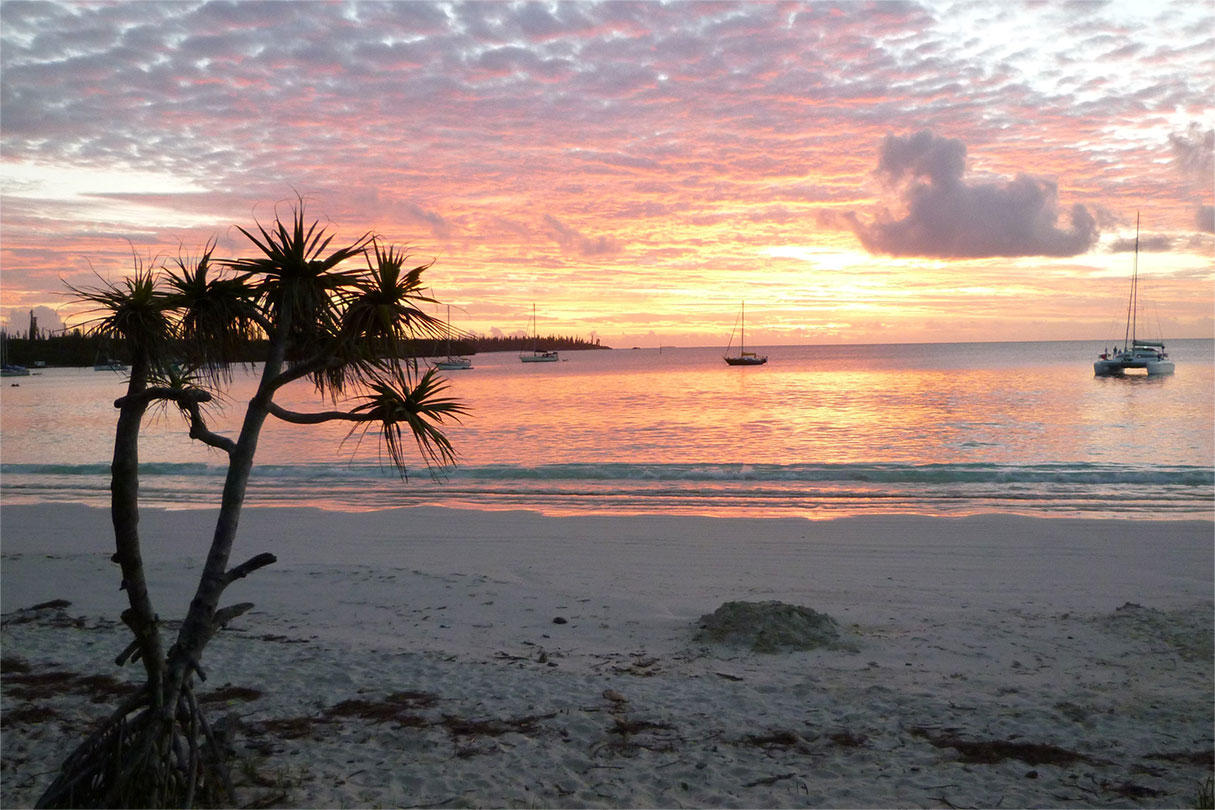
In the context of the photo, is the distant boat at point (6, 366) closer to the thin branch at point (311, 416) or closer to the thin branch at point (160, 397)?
the thin branch at point (160, 397)

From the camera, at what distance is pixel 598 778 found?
193 inches

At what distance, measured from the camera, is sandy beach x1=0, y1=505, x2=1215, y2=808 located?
4.87m

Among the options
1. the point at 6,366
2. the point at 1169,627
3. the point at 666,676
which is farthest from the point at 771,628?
the point at 6,366

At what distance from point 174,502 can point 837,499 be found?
15036 mm

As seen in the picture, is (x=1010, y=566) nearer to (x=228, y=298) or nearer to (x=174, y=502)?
(x=228, y=298)

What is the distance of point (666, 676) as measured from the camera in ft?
22.2

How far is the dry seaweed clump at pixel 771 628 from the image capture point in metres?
7.48

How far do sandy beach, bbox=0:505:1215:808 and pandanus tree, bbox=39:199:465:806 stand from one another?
748 mm

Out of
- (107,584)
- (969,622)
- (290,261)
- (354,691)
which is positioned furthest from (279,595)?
(969,622)

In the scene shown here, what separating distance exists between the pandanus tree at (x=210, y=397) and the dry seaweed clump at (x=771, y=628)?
14.5 ft

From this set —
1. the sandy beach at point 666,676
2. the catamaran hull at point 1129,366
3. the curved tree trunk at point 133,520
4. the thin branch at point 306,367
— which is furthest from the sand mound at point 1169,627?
the catamaran hull at point 1129,366

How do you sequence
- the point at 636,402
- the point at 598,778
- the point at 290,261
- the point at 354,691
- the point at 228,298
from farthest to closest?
the point at 636,402 → the point at 354,691 → the point at 598,778 → the point at 228,298 → the point at 290,261

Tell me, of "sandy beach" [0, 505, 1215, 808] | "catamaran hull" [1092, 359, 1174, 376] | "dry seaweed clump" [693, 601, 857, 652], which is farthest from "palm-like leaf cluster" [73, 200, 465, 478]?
"catamaran hull" [1092, 359, 1174, 376]

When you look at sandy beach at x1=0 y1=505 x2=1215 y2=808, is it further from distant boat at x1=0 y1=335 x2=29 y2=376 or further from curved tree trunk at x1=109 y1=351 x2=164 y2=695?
distant boat at x1=0 y1=335 x2=29 y2=376
